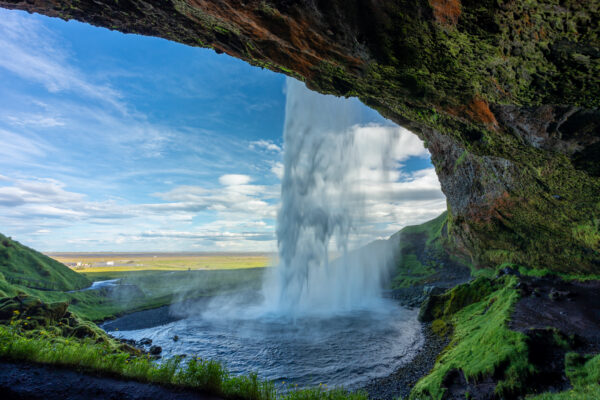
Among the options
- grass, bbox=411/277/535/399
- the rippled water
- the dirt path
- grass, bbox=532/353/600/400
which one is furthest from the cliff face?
the rippled water

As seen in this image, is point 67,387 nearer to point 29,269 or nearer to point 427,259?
point 29,269

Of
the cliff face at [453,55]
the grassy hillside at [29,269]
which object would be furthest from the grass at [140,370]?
the grassy hillside at [29,269]

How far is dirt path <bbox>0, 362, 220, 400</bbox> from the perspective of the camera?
613cm

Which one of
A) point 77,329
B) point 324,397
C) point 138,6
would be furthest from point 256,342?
point 138,6

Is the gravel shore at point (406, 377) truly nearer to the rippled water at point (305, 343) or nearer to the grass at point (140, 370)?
the rippled water at point (305, 343)

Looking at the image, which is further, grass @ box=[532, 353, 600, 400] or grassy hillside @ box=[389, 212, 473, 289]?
grassy hillside @ box=[389, 212, 473, 289]

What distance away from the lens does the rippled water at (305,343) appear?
16.5 metres

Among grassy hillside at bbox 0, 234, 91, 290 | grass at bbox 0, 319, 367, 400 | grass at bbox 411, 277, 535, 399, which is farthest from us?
grassy hillside at bbox 0, 234, 91, 290

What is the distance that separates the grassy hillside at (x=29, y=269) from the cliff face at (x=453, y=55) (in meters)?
41.9

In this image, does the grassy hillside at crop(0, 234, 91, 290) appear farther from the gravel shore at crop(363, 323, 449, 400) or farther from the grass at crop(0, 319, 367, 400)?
the gravel shore at crop(363, 323, 449, 400)

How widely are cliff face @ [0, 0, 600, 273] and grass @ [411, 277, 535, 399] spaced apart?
8.11 metres

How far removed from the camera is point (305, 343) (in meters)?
22.0

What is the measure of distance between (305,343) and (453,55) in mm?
23433

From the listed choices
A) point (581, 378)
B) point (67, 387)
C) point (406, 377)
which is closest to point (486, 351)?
point (581, 378)
